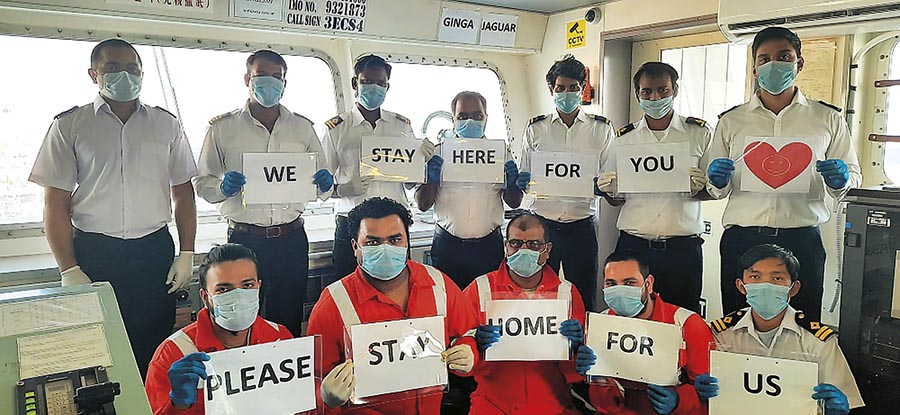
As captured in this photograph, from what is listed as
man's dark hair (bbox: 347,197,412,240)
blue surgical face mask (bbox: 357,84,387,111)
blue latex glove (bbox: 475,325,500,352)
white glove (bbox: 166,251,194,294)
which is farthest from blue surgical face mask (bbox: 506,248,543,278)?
white glove (bbox: 166,251,194,294)

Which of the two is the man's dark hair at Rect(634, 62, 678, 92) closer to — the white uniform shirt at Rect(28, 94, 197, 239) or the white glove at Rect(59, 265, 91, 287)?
the white uniform shirt at Rect(28, 94, 197, 239)

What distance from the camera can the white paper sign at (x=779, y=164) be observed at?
270 centimetres

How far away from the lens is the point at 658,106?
303cm

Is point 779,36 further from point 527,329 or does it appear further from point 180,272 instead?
point 180,272

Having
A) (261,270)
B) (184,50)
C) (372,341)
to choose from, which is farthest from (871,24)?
(184,50)

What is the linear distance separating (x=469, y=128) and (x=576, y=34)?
1923 millimetres

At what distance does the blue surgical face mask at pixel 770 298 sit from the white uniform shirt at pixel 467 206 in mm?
1355

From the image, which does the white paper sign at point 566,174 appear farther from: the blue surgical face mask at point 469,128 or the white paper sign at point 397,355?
the white paper sign at point 397,355

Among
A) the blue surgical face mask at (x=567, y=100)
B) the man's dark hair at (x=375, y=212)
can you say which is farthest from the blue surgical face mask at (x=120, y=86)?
the blue surgical face mask at (x=567, y=100)

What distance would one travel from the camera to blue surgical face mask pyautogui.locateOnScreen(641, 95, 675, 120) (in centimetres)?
303

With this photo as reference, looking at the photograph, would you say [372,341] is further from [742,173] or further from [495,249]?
[742,173]

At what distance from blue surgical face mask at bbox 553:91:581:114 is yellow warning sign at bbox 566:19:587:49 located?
1673mm

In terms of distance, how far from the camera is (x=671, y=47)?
468cm

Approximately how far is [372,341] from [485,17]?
3.14 m
